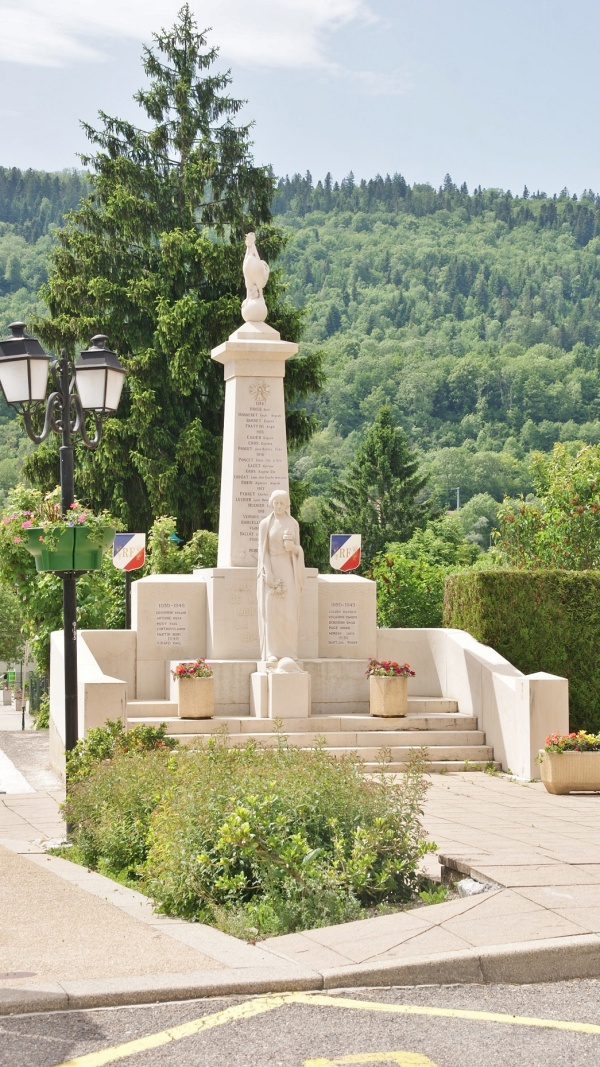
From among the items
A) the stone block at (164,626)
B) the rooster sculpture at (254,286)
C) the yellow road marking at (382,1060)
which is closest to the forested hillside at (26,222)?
the rooster sculpture at (254,286)

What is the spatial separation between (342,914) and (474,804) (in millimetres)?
5013

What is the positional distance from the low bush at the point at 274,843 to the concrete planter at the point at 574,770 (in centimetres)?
468

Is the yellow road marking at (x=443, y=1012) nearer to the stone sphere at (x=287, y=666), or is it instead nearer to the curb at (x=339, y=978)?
the curb at (x=339, y=978)

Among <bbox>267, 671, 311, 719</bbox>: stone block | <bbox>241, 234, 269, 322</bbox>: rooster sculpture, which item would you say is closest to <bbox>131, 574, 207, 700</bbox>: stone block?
<bbox>267, 671, 311, 719</bbox>: stone block

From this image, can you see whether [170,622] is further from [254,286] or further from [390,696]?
[254,286]

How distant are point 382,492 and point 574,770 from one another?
45779 millimetres

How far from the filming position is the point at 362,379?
3691 inches

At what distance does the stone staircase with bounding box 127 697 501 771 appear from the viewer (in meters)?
14.6

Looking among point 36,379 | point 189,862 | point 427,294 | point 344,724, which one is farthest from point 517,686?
point 427,294

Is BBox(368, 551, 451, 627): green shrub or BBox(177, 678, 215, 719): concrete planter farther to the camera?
BBox(368, 551, 451, 627): green shrub

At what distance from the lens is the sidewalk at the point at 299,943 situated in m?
5.39

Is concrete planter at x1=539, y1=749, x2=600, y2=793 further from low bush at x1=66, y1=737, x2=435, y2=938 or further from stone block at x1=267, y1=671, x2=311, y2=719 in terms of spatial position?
low bush at x1=66, y1=737, x2=435, y2=938

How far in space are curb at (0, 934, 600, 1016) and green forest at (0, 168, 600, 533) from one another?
25.9 m

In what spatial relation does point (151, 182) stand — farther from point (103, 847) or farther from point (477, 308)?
point (477, 308)
